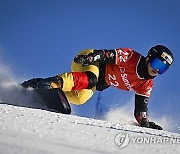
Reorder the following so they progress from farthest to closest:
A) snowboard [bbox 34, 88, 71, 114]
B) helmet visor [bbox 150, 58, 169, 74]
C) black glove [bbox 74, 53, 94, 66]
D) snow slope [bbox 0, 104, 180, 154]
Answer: helmet visor [bbox 150, 58, 169, 74]
black glove [bbox 74, 53, 94, 66]
snowboard [bbox 34, 88, 71, 114]
snow slope [bbox 0, 104, 180, 154]

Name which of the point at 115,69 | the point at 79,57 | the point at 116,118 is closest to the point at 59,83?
the point at 79,57

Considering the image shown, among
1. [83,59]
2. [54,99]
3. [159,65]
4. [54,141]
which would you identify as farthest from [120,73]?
[54,141]

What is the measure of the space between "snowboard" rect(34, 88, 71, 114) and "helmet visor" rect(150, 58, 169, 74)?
4.42 feet

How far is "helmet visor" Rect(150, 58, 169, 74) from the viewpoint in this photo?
4031mm

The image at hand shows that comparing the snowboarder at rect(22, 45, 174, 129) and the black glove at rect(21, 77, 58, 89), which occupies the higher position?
the snowboarder at rect(22, 45, 174, 129)

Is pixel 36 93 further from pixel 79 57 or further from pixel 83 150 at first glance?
pixel 83 150

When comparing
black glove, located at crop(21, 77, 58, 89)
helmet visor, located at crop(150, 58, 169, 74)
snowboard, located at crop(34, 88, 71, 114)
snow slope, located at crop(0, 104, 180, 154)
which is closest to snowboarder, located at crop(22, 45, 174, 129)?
helmet visor, located at crop(150, 58, 169, 74)

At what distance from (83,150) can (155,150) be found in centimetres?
49

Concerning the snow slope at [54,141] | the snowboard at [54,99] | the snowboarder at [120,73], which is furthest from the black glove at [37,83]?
the snow slope at [54,141]

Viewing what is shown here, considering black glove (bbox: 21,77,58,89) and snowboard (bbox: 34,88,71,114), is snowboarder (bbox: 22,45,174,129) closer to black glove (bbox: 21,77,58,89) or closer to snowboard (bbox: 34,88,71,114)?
black glove (bbox: 21,77,58,89)

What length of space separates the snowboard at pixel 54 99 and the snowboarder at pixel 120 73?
0.37 metres

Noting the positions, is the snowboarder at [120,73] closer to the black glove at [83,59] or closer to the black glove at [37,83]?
the black glove at [83,59]

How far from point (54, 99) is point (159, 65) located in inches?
58.6

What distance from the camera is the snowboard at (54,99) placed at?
10.6 ft
